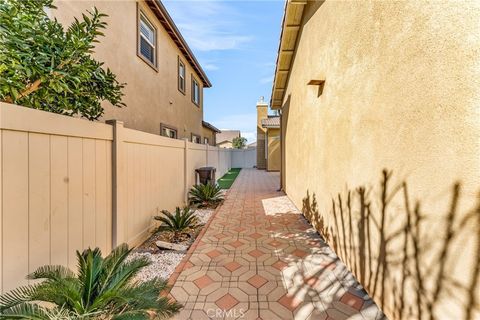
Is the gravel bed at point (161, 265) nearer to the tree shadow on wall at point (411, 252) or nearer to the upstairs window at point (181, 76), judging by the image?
the tree shadow on wall at point (411, 252)

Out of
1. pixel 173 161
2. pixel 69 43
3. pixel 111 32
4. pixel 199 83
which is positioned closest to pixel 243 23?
pixel 199 83

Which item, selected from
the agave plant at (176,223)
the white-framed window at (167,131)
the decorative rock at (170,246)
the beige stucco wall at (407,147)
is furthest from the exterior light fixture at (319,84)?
the white-framed window at (167,131)

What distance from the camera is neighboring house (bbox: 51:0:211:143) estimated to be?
571cm

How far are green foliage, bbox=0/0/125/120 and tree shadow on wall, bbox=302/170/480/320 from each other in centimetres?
346

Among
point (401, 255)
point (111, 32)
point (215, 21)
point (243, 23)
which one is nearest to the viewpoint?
point (401, 255)

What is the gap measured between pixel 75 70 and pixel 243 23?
10520 millimetres

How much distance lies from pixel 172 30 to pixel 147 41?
1.69 m

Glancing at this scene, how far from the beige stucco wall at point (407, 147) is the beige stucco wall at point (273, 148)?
46.1 ft

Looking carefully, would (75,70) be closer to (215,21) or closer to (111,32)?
(111,32)

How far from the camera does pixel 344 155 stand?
11.4ft

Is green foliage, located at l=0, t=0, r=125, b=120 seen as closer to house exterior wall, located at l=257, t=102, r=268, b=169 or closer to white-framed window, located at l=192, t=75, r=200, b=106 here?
white-framed window, located at l=192, t=75, r=200, b=106

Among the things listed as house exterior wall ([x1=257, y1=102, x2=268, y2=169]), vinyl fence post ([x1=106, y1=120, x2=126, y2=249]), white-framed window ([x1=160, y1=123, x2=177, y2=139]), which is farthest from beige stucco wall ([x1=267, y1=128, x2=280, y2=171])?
vinyl fence post ([x1=106, y1=120, x2=126, y2=249])

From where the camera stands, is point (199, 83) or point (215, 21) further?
point (199, 83)

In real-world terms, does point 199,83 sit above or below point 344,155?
above
